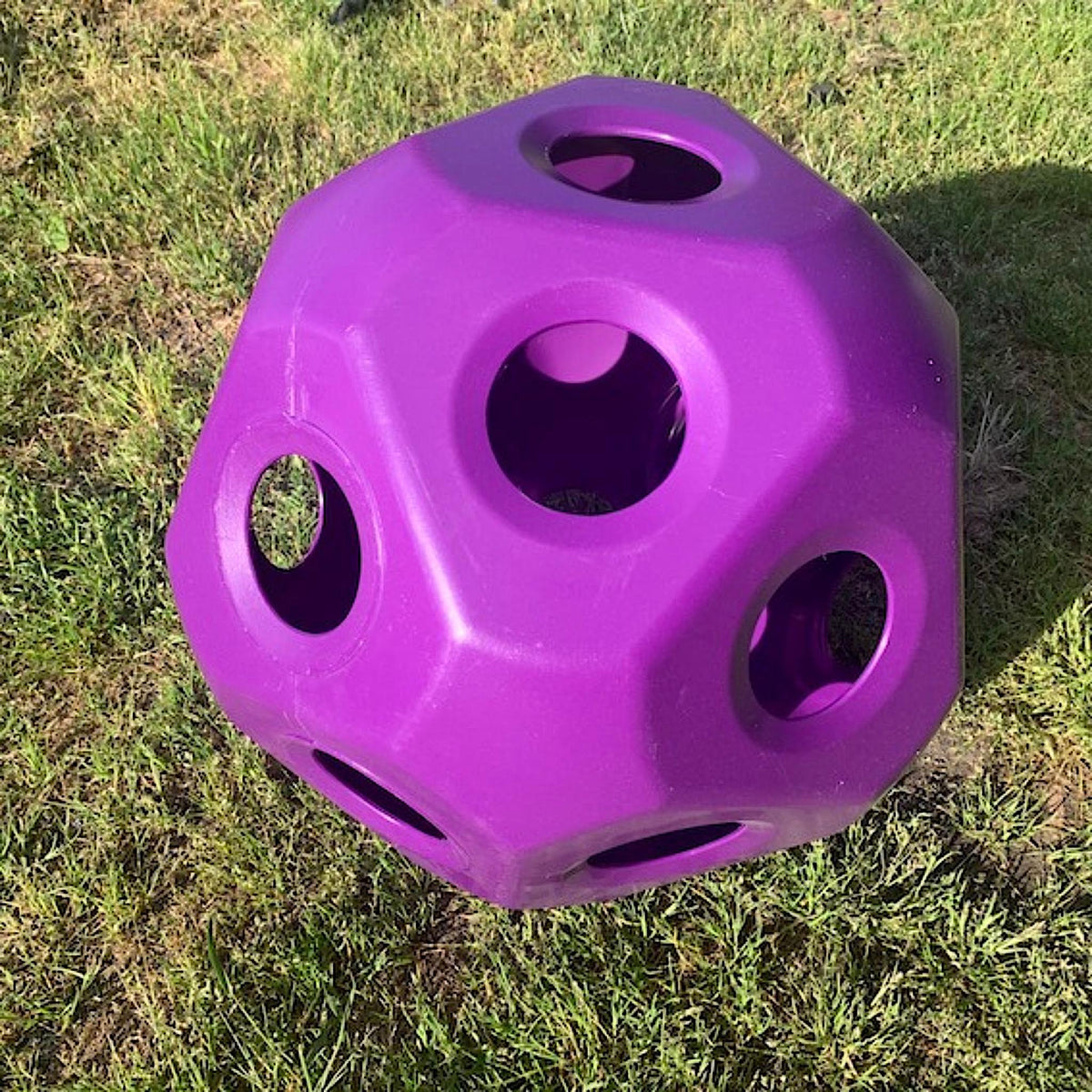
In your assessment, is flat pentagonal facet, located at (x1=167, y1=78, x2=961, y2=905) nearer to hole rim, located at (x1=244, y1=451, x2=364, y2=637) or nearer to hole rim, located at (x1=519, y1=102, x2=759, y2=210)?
hole rim, located at (x1=519, y1=102, x2=759, y2=210)

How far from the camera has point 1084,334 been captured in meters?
3.00

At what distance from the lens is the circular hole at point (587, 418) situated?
2.59 meters

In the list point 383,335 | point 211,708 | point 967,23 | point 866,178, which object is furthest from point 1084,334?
point 211,708

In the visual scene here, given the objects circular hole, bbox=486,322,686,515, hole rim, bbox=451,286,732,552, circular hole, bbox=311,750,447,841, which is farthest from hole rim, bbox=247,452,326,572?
hole rim, bbox=451,286,732,552

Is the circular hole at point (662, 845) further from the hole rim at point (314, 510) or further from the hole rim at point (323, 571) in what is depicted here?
the hole rim at point (314, 510)

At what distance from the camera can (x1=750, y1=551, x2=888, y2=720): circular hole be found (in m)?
2.43

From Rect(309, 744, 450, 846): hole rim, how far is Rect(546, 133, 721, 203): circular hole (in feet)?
3.78

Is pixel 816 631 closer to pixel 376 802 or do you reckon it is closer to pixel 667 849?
pixel 667 849

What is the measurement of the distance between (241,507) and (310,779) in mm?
497

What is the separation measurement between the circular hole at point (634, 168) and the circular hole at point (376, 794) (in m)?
1.15

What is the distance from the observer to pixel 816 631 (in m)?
2.51

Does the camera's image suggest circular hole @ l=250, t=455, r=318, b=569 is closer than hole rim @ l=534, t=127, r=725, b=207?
No

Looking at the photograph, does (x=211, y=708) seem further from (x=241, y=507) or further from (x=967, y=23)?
(x=967, y=23)

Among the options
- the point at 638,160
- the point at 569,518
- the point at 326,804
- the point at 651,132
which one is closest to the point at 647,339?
the point at 569,518
